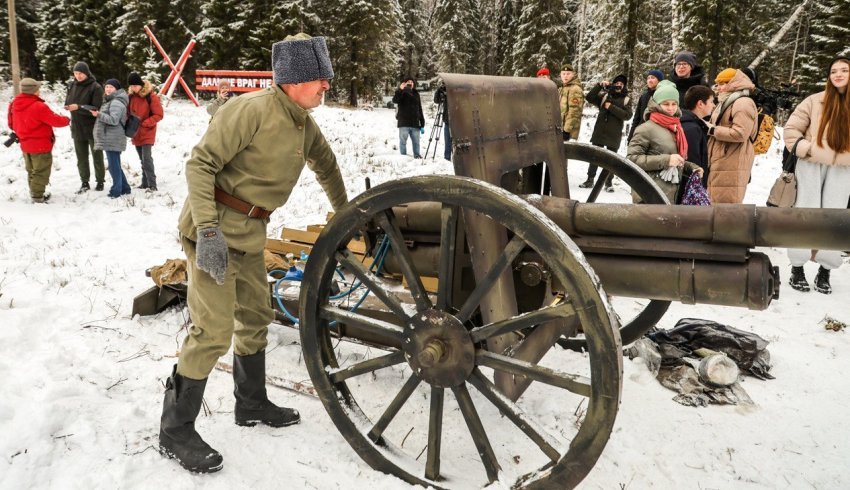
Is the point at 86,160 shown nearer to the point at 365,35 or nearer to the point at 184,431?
the point at 184,431

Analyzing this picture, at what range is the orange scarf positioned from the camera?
4.94 metres

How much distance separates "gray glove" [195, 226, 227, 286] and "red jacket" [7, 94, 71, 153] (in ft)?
24.1

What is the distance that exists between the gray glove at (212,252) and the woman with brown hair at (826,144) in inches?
189

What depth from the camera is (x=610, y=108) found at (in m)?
8.74

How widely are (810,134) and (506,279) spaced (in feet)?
14.0

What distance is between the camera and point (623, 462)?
2.92 meters

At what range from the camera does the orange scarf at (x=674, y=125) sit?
4.94m

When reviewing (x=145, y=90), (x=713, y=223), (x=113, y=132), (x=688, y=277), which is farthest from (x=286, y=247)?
(x=145, y=90)

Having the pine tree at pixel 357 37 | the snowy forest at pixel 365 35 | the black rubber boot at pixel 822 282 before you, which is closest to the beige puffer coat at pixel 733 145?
the black rubber boot at pixel 822 282

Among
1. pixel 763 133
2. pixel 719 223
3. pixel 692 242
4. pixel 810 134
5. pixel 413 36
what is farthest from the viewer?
pixel 413 36

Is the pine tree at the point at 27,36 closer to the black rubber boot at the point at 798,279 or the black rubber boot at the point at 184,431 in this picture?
the black rubber boot at the point at 184,431

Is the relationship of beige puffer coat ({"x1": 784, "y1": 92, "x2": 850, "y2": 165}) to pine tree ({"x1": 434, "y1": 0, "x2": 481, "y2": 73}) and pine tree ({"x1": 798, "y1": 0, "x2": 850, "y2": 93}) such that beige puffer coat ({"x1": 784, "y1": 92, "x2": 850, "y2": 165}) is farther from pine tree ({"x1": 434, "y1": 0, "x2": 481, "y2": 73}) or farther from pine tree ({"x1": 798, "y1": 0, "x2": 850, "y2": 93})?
pine tree ({"x1": 434, "y1": 0, "x2": 481, "y2": 73})

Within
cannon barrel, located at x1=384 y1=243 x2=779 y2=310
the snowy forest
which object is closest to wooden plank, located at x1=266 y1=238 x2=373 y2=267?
cannon barrel, located at x1=384 y1=243 x2=779 y2=310

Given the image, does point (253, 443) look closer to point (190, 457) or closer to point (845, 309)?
point (190, 457)
